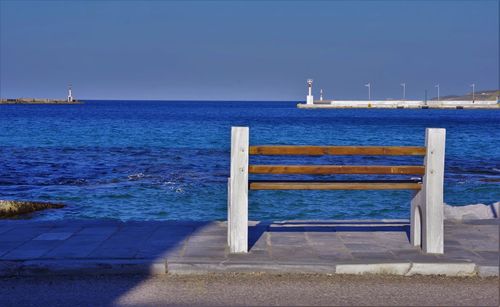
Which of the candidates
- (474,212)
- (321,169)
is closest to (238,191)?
(321,169)

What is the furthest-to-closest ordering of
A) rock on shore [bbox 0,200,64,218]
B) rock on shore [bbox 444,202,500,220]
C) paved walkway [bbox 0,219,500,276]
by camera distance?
rock on shore [bbox 0,200,64,218]
rock on shore [bbox 444,202,500,220]
paved walkway [bbox 0,219,500,276]

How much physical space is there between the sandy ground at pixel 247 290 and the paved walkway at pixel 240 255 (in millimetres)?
146

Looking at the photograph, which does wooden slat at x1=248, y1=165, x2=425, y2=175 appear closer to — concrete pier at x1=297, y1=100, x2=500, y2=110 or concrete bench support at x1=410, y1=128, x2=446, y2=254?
concrete bench support at x1=410, y1=128, x2=446, y2=254

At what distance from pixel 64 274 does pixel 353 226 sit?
407 centimetres

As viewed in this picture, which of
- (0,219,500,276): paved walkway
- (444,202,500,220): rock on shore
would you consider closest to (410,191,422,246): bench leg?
(0,219,500,276): paved walkway

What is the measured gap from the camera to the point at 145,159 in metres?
29.7

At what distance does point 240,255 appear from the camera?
7062mm

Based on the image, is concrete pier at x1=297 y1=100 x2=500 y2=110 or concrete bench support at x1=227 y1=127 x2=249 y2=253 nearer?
concrete bench support at x1=227 y1=127 x2=249 y2=253

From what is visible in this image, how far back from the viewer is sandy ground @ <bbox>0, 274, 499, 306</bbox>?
567cm

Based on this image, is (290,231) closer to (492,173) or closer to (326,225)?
(326,225)

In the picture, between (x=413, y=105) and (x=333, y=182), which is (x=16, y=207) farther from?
(x=413, y=105)

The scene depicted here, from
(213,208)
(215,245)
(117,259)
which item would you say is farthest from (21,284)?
(213,208)

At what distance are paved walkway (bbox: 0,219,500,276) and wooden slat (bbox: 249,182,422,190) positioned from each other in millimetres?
721

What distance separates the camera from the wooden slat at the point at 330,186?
7199 millimetres
